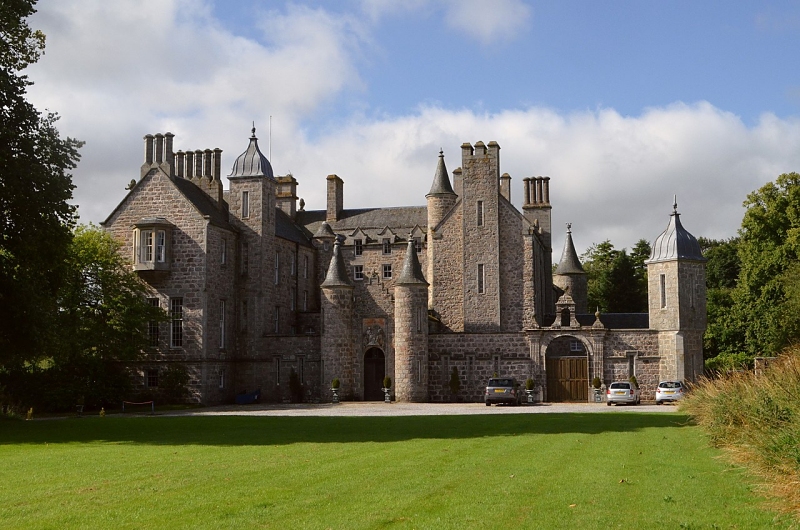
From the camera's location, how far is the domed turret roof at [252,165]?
5103 cm

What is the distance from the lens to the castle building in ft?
156

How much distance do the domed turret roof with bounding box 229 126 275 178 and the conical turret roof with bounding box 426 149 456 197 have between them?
10.1 m

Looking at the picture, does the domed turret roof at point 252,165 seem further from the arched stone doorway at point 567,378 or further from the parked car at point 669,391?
the parked car at point 669,391

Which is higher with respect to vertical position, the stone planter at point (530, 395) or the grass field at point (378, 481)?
the grass field at point (378, 481)

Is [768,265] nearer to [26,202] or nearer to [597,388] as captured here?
[597,388]

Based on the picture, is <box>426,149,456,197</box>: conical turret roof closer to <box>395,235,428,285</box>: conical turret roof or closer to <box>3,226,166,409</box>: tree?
A: <box>395,235,428,285</box>: conical turret roof

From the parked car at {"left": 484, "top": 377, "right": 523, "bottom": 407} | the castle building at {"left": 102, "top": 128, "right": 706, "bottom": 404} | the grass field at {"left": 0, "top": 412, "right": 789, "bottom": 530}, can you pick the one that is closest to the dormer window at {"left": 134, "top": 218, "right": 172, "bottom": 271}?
the castle building at {"left": 102, "top": 128, "right": 706, "bottom": 404}

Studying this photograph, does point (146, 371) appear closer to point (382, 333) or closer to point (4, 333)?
point (382, 333)

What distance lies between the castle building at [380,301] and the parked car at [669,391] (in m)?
2.09

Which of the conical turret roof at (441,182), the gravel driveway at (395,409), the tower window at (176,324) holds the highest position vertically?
the conical turret roof at (441,182)

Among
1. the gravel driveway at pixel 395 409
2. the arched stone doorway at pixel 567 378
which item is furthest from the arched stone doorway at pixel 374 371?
the arched stone doorway at pixel 567 378

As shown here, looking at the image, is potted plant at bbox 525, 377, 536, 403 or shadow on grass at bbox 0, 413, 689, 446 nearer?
shadow on grass at bbox 0, 413, 689, 446

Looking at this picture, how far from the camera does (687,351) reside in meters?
46.8

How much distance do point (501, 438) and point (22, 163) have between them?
16.6 m
